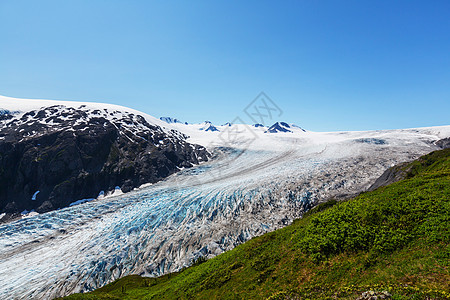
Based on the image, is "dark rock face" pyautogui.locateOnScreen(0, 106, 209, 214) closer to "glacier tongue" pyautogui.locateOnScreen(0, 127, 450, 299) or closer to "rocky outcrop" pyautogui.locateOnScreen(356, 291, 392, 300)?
"glacier tongue" pyautogui.locateOnScreen(0, 127, 450, 299)

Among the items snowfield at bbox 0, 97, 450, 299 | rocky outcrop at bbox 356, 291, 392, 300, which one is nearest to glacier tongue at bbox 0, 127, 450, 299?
snowfield at bbox 0, 97, 450, 299

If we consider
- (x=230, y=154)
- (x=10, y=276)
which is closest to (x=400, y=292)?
(x=10, y=276)

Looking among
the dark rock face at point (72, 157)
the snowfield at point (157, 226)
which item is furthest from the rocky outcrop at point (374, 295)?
the dark rock face at point (72, 157)

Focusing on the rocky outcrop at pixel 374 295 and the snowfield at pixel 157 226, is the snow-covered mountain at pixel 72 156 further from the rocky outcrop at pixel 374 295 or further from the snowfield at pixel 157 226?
the rocky outcrop at pixel 374 295

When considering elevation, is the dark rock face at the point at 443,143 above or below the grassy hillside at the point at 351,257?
above

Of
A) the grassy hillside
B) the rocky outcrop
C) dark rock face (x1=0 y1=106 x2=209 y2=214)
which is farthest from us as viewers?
dark rock face (x1=0 y1=106 x2=209 y2=214)

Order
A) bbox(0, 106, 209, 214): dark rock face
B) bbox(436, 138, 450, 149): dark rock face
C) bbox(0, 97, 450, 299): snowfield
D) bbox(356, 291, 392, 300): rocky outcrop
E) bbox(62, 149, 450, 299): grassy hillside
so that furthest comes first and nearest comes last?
bbox(436, 138, 450, 149): dark rock face < bbox(0, 106, 209, 214): dark rock face < bbox(0, 97, 450, 299): snowfield < bbox(62, 149, 450, 299): grassy hillside < bbox(356, 291, 392, 300): rocky outcrop

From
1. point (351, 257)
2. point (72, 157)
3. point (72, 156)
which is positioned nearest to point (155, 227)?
point (351, 257)
